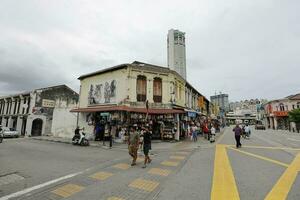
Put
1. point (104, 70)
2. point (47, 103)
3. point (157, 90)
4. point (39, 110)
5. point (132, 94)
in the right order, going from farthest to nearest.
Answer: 1. point (47, 103)
2. point (39, 110)
3. point (104, 70)
4. point (157, 90)
5. point (132, 94)

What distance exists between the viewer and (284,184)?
6.10 m

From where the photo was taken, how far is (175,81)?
2145cm

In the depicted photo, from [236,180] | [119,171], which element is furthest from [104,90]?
[236,180]

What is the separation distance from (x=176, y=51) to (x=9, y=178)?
3027 inches

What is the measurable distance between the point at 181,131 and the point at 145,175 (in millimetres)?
15236

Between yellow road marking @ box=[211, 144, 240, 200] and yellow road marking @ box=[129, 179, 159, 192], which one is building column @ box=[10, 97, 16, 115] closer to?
yellow road marking @ box=[129, 179, 159, 192]

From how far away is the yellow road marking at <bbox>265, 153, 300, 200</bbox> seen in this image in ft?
16.9

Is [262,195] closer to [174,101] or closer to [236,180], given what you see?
[236,180]

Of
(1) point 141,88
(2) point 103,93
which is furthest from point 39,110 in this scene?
(1) point 141,88

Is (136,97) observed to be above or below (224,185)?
above

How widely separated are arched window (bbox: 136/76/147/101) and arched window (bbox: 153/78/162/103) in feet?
3.35

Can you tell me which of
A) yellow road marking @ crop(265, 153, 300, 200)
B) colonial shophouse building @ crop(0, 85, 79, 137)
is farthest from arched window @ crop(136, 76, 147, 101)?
yellow road marking @ crop(265, 153, 300, 200)

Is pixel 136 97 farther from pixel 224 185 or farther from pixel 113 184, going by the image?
pixel 224 185

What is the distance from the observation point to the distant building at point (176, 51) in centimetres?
7631
